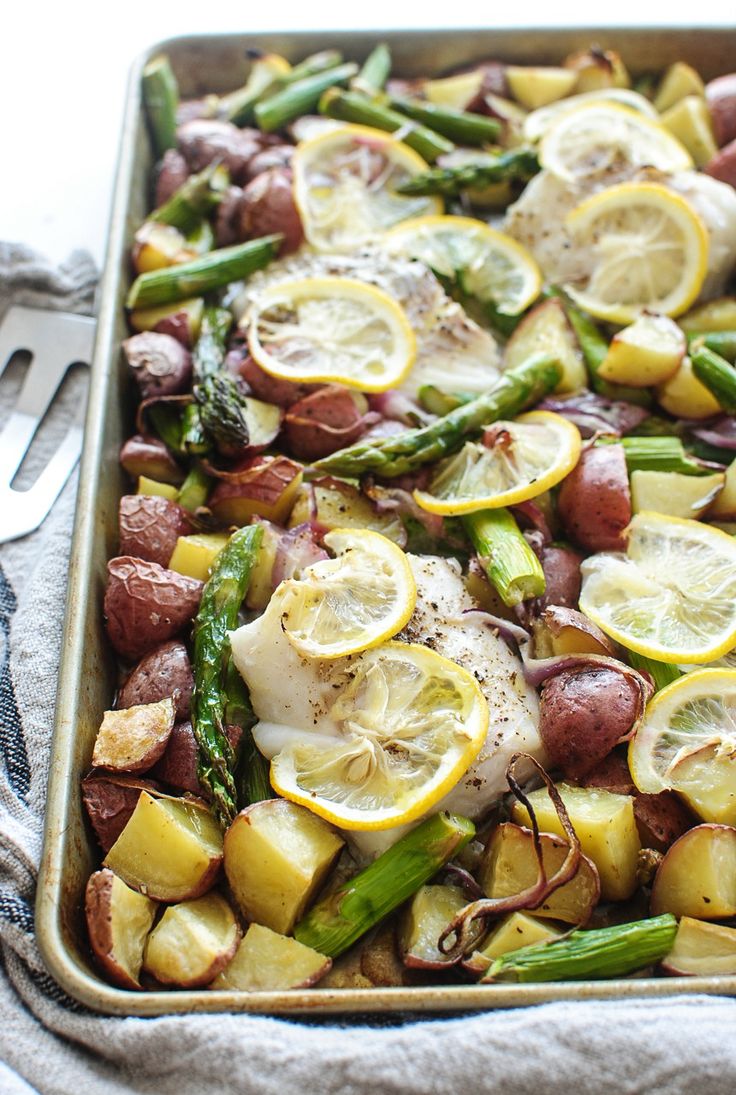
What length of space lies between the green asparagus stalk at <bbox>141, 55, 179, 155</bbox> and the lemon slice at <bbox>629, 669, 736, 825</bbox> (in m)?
3.02

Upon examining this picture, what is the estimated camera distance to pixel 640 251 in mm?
3656

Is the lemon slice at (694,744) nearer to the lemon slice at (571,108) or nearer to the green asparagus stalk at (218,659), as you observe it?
the green asparagus stalk at (218,659)

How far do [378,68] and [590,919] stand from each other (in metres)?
3.53

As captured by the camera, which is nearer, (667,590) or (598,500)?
(667,590)

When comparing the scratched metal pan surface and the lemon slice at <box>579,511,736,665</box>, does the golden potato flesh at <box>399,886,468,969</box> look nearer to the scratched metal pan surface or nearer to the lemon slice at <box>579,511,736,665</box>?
the scratched metal pan surface

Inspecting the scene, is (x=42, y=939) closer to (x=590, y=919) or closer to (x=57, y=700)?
(x=57, y=700)

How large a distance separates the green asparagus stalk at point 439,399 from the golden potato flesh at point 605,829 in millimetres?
1321

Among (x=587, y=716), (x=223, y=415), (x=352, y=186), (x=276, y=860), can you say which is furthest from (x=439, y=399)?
(x=276, y=860)

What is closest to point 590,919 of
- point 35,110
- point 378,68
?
point 378,68

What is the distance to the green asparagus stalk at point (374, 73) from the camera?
448 centimetres

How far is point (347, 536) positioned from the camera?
9.60ft

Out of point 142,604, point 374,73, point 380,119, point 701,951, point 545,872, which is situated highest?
point 374,73

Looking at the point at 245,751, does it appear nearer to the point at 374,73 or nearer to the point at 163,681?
the point at 163,681

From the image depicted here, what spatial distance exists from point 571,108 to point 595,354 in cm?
130
